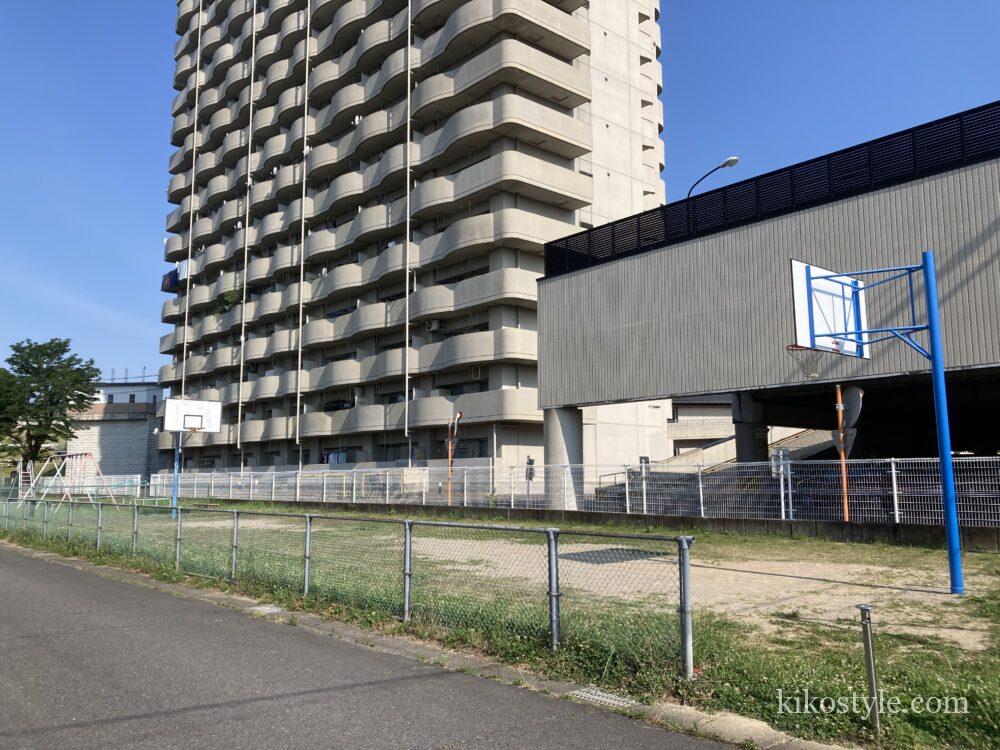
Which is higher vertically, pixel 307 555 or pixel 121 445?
pixel 121 445

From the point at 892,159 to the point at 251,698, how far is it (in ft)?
62.6

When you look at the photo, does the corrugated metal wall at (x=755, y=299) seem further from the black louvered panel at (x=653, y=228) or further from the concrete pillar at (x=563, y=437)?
the black louvered panel at (x=653, y=228)

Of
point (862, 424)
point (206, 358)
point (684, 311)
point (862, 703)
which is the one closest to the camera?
point (862, 703)

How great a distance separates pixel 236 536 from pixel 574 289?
55.3ft

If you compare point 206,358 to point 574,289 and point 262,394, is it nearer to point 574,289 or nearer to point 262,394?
point 262,394

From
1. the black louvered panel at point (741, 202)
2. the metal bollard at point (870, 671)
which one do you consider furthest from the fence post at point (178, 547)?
the black louvered panel at point (741, 202)

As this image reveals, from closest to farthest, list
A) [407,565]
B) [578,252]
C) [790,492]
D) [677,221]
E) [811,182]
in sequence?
[407,565], [790,492], [811,182], [677,221], [578,252]

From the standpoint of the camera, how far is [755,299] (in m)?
20.5

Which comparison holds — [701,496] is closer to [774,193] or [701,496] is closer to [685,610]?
[774,193]

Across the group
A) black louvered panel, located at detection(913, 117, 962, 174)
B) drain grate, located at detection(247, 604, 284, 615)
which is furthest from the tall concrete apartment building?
drain grate, located at detection(247, 604, 284, 615)

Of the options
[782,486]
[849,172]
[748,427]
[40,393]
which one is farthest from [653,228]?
[40,393]

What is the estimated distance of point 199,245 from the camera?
210 feet

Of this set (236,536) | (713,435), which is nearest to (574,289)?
(236,536)

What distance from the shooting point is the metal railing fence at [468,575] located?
638 cm
